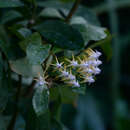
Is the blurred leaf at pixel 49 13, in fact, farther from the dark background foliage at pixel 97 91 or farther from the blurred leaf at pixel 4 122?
the blurred leaf at pixel 4 122

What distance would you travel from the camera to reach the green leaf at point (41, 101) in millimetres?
436

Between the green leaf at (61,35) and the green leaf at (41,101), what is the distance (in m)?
0.09

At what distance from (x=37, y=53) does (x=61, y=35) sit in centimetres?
7

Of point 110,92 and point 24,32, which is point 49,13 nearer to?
point 24,32

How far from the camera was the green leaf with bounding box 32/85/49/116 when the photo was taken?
0.44 m

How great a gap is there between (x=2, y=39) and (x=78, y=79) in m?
0.18

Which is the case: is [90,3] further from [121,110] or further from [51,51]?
[51,51]

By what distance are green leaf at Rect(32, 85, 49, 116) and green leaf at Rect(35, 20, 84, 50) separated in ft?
0.29

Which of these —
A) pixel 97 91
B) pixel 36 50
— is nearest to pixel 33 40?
pixel 36 50

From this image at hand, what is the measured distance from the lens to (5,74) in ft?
1.72

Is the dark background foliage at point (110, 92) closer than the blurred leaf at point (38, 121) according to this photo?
No

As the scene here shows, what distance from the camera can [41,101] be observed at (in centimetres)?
44

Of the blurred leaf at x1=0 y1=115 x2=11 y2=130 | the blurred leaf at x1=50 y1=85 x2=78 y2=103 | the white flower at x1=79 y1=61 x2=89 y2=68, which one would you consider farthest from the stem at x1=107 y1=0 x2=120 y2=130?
the white flower at x1=79 y1=61 x2=89 y2=68

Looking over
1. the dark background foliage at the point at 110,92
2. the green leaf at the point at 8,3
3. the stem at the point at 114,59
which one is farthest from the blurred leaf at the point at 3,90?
the stem at the point at 114,59
